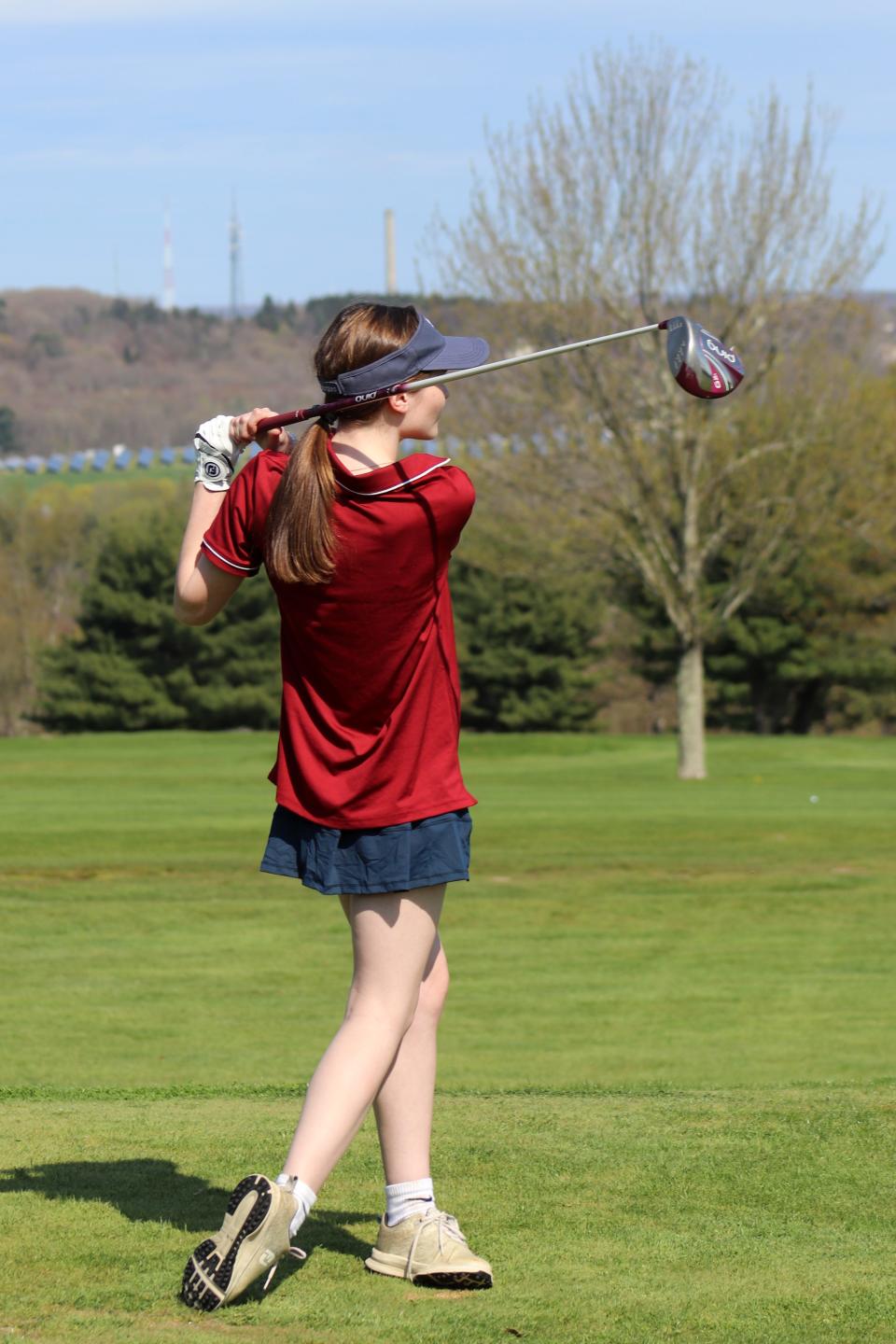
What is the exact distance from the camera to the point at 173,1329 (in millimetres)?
2920

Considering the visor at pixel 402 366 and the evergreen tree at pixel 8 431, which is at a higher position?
the evergreen tree at pixel 8 431

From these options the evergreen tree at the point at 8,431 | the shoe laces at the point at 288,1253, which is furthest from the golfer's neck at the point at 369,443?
the evergreen tree at the point at 8,431

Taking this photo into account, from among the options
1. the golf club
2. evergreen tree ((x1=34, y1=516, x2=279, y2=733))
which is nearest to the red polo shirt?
the golf club

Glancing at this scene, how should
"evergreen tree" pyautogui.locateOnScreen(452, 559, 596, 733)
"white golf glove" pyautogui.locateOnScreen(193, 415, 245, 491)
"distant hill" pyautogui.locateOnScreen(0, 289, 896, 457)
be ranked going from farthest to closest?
"distant hill" pyautogui.locateOnScreen(0, 289, 896, 457)
"evergreen tree" pyautogui.locateOnScreen(452, 559, 596, 733)
"white golf glove" pyautogui.locateOnScreen(193, 415, 245, 491)

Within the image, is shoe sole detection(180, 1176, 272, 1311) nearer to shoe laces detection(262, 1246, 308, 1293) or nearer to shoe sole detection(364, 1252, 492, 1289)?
shoe laces detection(262, 1246, 308, 1293)

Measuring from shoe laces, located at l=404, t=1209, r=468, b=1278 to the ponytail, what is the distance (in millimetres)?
1205

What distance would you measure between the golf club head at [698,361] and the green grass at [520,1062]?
1.72 meters

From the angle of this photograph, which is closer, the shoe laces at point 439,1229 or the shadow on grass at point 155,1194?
the shoe laces at point 439,1229

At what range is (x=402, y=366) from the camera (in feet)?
11.4

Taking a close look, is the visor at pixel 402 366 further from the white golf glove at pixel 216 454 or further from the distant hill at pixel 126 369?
the distant hill at pixel 126 369

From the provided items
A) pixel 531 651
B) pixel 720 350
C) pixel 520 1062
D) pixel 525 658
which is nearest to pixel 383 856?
pixel 720 350

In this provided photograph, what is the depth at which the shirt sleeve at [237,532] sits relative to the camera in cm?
345

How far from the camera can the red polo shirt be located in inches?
132

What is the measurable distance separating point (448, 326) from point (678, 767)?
25.4 feet
